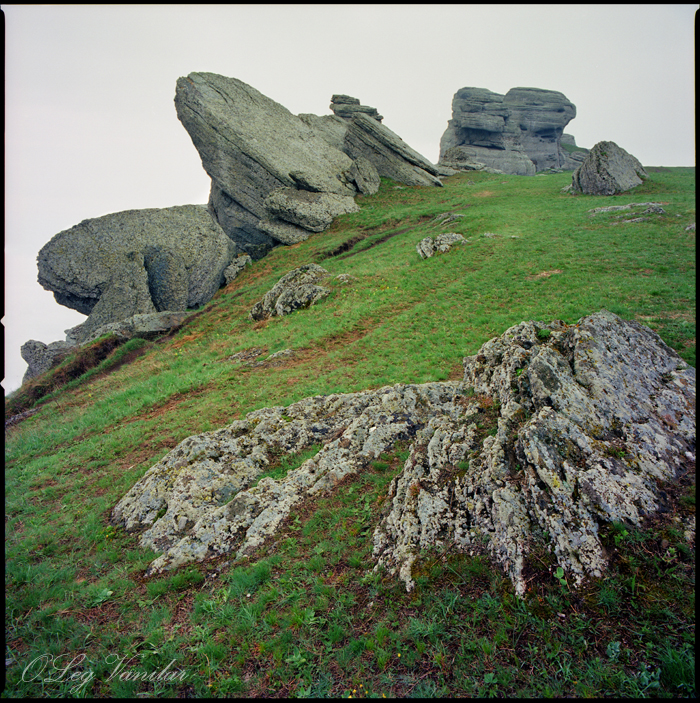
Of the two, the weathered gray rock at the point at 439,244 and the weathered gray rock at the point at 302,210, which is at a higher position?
the weathered gray rock at the point at 302,210

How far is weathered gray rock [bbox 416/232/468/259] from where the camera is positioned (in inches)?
1383

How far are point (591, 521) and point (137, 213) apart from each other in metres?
53.6

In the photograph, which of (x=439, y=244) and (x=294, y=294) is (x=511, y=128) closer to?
(x=439, y=244)

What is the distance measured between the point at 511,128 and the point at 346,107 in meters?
53.8

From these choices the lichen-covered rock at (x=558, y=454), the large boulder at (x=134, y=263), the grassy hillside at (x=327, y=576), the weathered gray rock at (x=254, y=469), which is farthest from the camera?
the large boulder at (x=134, y=263)

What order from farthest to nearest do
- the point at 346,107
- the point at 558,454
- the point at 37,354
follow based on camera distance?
the point at 346,107 < the point at 37,354 < the point at 558,454

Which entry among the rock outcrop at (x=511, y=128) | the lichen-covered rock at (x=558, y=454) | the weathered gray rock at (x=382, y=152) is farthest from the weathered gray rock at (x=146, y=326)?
the rock outcrop at (x=511, y=128)

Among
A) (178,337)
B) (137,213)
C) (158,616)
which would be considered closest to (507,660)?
(158,616)

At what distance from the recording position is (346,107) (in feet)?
275

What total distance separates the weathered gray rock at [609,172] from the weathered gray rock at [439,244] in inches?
918

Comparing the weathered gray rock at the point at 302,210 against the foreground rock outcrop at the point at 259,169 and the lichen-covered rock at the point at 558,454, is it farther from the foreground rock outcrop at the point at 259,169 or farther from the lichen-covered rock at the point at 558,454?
the lichen-covered rock at the point at 558,454

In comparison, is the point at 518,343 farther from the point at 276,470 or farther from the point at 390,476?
the point at 276,470

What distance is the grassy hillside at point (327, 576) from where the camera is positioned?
212 inches

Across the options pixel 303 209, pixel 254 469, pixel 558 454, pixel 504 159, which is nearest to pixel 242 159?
pixel 303 209
